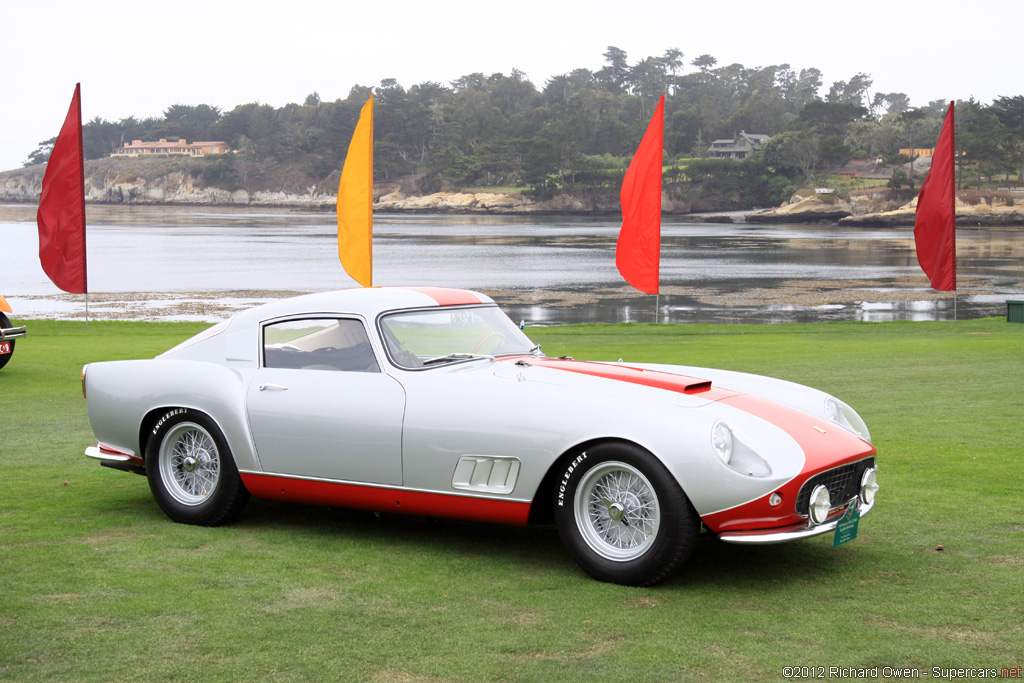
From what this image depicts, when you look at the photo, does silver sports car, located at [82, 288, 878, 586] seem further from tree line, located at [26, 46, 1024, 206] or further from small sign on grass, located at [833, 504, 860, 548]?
tree line, located at [26, 46, 1024, 206]

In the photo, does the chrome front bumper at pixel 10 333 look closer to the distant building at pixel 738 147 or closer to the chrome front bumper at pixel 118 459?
the chrome front bumper at pixel 118 459

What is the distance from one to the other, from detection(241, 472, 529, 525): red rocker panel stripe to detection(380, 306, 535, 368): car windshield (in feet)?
2.57

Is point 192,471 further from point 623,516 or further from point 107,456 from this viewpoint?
point 623,516

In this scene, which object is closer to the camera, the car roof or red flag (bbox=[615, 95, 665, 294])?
the car roof

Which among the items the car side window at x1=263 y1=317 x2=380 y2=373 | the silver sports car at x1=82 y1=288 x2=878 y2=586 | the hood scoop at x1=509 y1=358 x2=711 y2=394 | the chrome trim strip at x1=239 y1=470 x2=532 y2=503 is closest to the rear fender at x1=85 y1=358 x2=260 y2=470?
the silver sports car at x1=82 y1=288 x2=878 y2=586

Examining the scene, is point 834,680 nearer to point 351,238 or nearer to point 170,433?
point 170,433

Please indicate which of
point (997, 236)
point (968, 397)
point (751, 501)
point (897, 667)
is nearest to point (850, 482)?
point (751, 501)

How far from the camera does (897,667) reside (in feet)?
12.5

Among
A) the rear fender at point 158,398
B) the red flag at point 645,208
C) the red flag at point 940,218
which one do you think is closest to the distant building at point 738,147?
the red flag at point 940,218

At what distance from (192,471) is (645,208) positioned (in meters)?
18.6

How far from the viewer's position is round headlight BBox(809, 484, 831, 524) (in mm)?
4836

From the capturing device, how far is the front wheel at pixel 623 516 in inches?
187

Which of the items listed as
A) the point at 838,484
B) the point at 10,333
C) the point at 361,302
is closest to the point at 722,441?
the point at 838,484

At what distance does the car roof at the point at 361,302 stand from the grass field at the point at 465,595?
4.32ft
